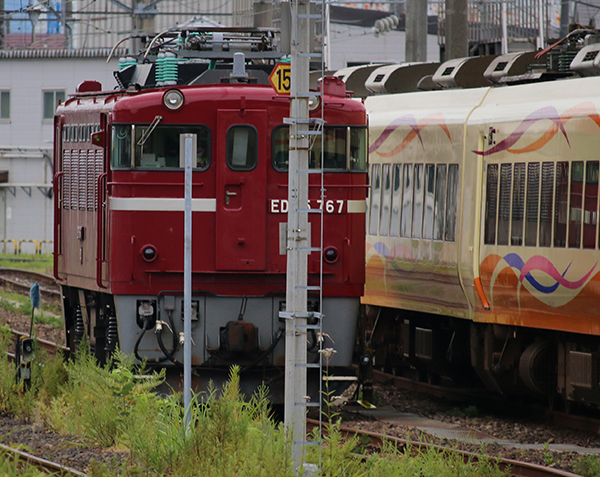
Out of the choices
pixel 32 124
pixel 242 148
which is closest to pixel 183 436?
pixel 242 148

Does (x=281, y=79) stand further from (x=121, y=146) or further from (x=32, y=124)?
(x=32, y=124)

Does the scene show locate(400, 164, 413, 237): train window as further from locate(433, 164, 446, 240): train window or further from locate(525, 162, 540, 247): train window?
locate(525, 162, 540, 247): train window

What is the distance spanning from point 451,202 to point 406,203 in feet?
3.48

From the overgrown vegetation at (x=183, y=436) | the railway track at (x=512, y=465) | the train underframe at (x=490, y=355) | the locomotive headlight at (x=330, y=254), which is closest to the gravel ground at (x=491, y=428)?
the railway track at (x=512, y=465)

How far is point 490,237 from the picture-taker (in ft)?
38.8

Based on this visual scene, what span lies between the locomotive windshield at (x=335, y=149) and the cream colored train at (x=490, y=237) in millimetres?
1749

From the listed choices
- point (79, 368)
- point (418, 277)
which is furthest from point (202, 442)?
point (418, 277)

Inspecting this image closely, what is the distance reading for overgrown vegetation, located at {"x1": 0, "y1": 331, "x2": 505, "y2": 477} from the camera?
24.6 ft

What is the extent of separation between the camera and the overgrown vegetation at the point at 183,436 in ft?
24.6

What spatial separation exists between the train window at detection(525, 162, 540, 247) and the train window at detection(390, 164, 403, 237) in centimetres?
254

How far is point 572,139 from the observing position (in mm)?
10711

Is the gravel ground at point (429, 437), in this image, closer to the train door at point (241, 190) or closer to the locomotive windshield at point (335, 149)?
the train door at point (241, 190)

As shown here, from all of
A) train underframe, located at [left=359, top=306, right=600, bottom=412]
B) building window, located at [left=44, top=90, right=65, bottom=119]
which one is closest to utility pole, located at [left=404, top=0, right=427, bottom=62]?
train underframe, located at [left=359, top=306, right=600, bottom=412]

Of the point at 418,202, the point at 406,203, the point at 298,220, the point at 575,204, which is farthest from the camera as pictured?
the point at 406,203
